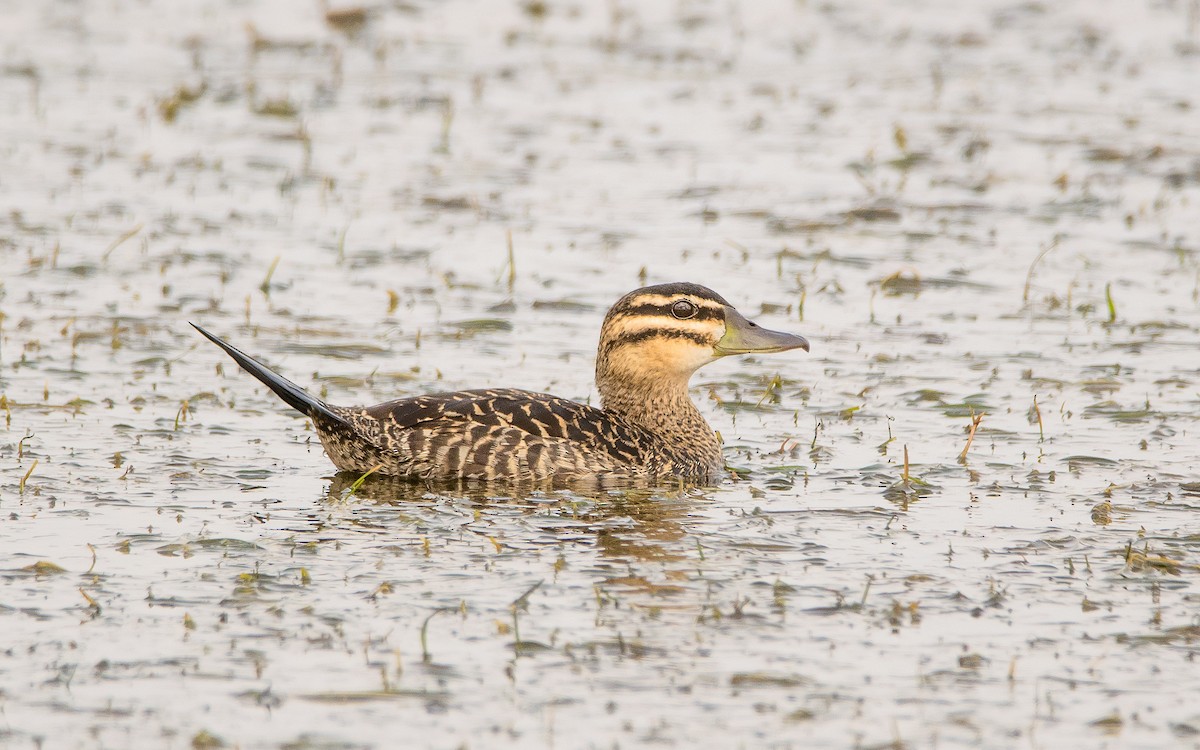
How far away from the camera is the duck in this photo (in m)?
9.55

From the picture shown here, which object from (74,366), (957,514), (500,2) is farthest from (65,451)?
(500,2)

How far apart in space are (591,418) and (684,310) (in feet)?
2.67

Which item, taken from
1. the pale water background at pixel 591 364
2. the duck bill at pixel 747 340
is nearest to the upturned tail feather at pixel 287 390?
the pale water background at pixel 591 364

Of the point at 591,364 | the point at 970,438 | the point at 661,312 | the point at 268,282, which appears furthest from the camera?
the point at 268,282

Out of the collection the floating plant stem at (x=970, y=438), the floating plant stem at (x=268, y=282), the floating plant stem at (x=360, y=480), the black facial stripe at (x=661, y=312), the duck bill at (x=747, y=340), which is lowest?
the floating plant stem at (x=360, y=480)

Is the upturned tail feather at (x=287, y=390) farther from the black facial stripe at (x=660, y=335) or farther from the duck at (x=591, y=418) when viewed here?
the black facial stripe at (x=660, y=335)

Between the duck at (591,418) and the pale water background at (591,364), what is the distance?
25 centimetres

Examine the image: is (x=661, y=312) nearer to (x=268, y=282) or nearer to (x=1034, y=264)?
(x=268, y=282)

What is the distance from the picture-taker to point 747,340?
10.3 meters

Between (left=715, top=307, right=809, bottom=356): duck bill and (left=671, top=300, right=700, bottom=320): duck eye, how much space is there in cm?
18

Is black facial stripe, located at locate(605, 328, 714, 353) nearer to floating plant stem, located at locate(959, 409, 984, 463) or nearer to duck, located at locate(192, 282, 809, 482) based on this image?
duck, located at locate(192, 282, 809, 482)

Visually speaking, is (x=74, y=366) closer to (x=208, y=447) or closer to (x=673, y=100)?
(x=208, y=447)

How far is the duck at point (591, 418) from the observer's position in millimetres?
9547

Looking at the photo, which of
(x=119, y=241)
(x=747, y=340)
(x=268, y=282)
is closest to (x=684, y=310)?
(x=747, y=340)
